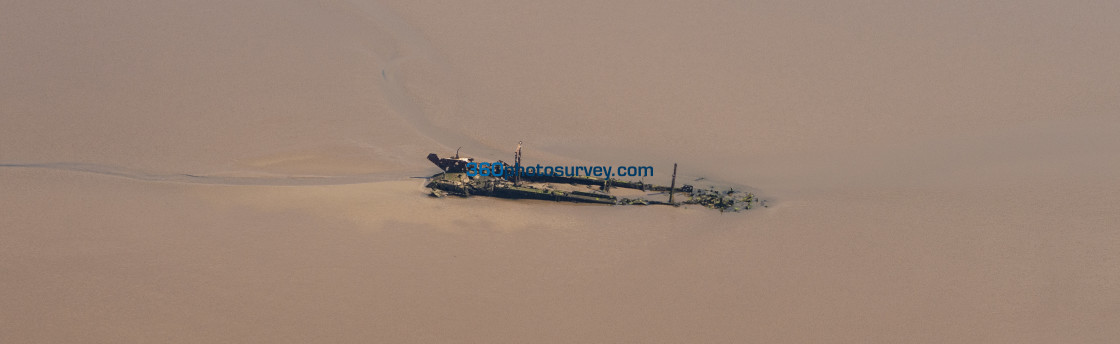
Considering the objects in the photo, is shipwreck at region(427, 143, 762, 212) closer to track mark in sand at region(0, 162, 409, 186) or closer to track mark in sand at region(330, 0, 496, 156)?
track mark in sand at region(0, 162, 409, 186)

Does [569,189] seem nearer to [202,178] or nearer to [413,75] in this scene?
[413,75]

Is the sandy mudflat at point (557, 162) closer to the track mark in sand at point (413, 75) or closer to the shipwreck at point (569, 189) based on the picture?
the track mark in sand at point (413, 75)

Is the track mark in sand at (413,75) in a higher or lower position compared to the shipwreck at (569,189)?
higher

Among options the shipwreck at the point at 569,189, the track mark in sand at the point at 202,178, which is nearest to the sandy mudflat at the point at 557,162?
the track mark in sand at the point at 202,178

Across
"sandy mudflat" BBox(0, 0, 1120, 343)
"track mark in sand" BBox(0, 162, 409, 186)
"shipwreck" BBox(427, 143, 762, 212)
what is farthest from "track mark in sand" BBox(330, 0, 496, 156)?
"track mark in sand" BBox(0, 162, 409, 186)

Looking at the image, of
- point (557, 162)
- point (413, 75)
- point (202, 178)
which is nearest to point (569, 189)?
point (557, 162)

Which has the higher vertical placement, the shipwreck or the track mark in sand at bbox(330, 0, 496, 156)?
the track mark in sand at bbox(330, 0, 496, 156)
